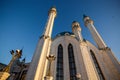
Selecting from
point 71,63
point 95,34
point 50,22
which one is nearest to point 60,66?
point 71,63

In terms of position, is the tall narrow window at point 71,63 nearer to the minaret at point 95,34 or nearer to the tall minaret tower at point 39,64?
the tall minaret tower at point 39,64

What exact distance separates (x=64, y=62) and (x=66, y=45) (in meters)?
4.32

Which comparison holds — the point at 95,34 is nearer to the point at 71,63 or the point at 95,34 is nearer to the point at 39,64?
the point at 71,63

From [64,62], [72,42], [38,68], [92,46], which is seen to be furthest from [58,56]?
[92,46]

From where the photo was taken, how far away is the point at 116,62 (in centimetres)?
1497

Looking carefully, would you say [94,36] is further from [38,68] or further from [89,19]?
[38,68]

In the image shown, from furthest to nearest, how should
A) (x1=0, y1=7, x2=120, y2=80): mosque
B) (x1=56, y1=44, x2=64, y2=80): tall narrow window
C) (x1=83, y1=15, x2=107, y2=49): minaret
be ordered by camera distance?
1. (x1=83, y1=15, x2=107, y2=49): minaret
2. (x1=56, y1=44, x2=64, y2=80): tall narrow window
3. (x1=0, y1=7, x2=120, y2=80): mosque

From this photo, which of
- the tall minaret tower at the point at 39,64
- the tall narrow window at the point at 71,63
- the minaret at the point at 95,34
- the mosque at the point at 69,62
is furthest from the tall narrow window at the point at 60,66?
the minaret at the point at 95,34

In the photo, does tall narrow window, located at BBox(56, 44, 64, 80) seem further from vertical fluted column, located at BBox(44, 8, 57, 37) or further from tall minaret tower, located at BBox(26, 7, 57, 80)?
vertical fluted column, located at BBox(44, 8, 57, 37)

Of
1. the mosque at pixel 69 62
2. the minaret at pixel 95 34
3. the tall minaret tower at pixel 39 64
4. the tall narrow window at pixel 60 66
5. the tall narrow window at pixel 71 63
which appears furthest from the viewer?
the minaret at pixel 95 34

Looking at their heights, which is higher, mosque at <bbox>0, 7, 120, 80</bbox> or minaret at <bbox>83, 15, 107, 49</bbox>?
minaret at <bbox>83, 15, 107, 49</bbox>

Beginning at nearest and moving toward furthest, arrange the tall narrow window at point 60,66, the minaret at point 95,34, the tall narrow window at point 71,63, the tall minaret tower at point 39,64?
the tall minaret tower at point 39,64 → the tall narrow window at point 60,66 → the tall narrow window at point 71,63 → the minaret at point 95,34

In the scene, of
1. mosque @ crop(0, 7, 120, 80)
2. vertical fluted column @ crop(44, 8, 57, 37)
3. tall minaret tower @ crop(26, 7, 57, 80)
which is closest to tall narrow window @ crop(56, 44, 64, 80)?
mosque @ crop(0, 7, 120, 80)

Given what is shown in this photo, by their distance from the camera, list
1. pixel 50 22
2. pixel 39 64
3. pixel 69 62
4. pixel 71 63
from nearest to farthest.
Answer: pixel 39 64 < pixel 71 63 < pixel 69 62 < pixel 50 22
